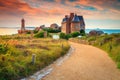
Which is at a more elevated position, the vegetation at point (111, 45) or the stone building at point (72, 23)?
the stone building at point (72, 23)

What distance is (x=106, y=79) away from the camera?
12.7 m

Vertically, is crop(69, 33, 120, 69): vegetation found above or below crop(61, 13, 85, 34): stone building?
below

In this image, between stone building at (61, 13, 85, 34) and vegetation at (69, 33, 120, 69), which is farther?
stone building at (61, 13, 85, 34)

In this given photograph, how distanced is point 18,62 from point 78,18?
64401mm

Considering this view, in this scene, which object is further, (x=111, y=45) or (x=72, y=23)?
(x=72, y=23)

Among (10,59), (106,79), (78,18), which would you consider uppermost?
(78,18)

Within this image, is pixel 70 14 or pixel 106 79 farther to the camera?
pixel 70 14

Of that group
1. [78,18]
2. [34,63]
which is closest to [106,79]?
[34,63]

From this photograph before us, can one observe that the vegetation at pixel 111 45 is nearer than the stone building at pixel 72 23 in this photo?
Yes

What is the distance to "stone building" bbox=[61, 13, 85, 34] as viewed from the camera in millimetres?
75250

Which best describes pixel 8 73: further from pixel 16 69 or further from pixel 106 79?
pixel 106 79

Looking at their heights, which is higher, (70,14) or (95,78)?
(70,14)

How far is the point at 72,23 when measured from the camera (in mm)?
75438

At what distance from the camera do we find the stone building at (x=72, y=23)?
75.2 metres
